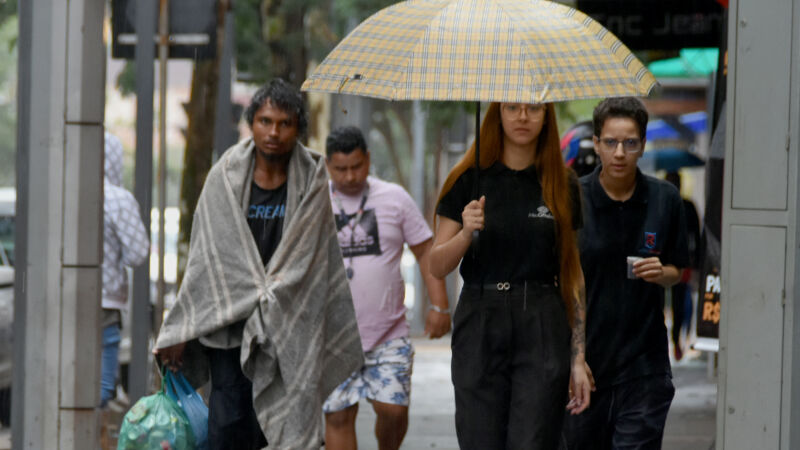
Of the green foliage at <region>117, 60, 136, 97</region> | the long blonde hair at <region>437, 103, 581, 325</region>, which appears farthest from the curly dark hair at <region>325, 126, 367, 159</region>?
the green foliage at <region>117, 60, 136, 97</region>

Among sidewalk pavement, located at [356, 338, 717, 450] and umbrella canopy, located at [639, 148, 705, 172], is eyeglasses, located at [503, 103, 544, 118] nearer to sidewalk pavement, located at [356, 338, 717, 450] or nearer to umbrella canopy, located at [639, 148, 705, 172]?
sidewalk pavement, located at [356, 338, 717, 450]

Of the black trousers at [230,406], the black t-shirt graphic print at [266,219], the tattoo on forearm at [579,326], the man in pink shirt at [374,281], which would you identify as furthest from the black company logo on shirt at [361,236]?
the tattoo on forearm at [579,326]

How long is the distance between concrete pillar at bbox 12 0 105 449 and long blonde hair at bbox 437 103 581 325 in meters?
2.29

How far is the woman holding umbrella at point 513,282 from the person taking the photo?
4984mm

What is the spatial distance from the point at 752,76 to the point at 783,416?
1.29 metres

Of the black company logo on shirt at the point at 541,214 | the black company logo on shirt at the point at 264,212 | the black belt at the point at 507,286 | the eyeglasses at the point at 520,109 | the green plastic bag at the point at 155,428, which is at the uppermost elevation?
the eyeglasses at the point at 520,109

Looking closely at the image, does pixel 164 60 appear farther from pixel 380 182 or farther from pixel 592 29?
pixel 592 29

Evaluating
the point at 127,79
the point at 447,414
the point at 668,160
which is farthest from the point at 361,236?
the point at 668,160

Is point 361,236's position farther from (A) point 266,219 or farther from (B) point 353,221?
(A) point 266,219

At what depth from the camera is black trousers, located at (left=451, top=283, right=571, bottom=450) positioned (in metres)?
4.97

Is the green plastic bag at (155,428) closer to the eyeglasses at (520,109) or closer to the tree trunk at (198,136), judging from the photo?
the eyeglasses at (520,109)

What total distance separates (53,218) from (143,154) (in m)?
2.25

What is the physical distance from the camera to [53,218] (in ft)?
21.8

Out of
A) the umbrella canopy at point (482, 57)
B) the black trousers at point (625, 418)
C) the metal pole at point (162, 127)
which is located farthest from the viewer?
the metal pole at point (162, 127)
